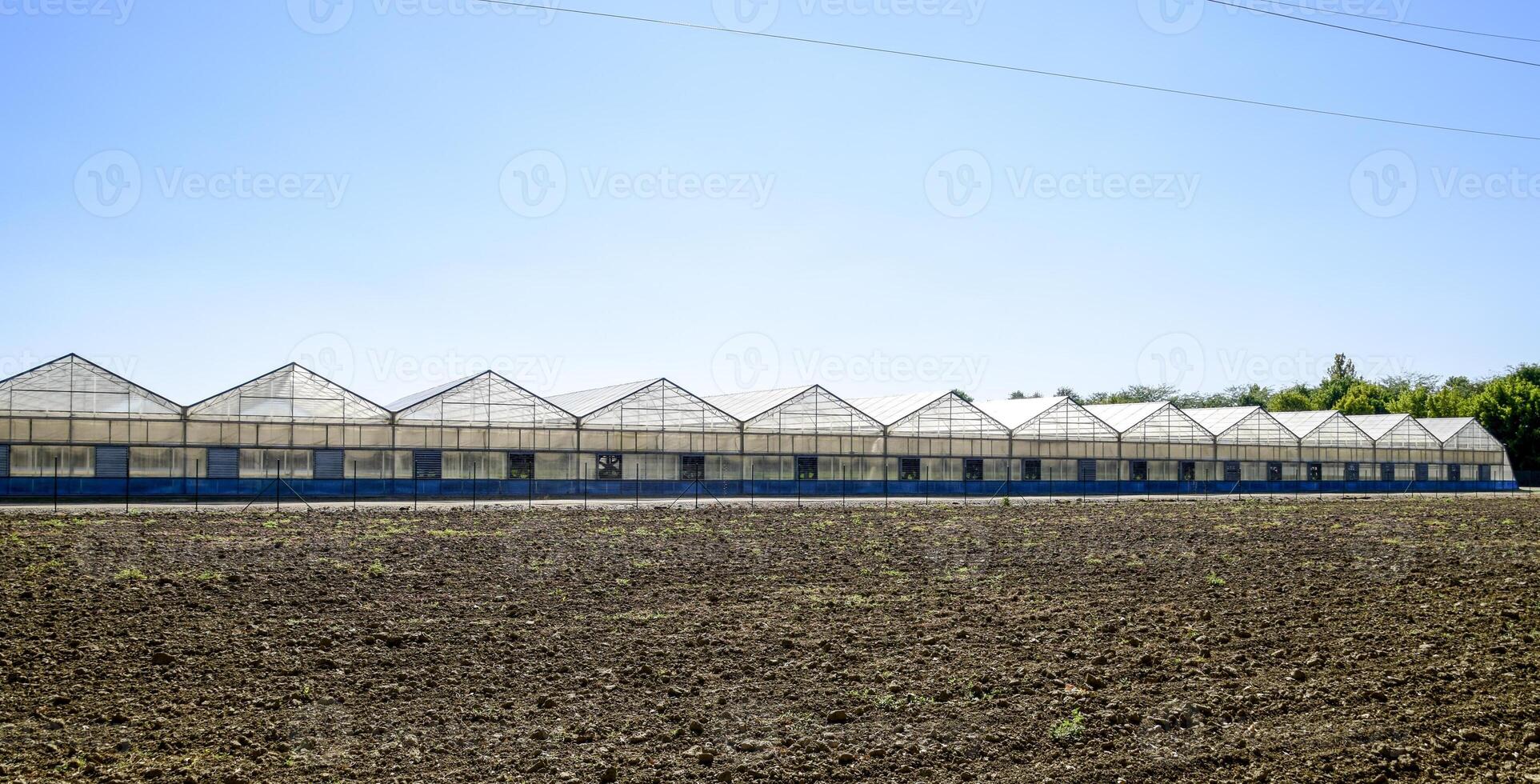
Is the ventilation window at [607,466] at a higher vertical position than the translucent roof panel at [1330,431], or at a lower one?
lower

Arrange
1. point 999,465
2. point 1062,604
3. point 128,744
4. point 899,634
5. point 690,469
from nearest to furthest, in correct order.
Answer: point 128,744, point 899,634, point 1062,604, point 690,469, point 999,465

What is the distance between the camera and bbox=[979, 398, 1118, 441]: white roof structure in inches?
2405

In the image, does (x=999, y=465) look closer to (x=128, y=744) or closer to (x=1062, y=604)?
(x=1062, y=604)

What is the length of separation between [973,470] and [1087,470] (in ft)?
27.4

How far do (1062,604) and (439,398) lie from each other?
1390 inches

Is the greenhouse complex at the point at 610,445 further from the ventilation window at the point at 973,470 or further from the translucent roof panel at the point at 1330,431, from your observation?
the translucent roof panel at the point at 1330,431

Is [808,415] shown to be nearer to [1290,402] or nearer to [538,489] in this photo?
[538,489]

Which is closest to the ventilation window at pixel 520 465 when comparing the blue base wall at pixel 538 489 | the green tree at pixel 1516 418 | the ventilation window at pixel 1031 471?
the blue base wall at pixel 538 489

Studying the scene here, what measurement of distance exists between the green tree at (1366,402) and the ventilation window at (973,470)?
59875 millimetres

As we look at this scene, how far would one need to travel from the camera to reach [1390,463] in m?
76.4

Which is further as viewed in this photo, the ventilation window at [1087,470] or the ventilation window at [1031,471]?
the ventilation window at [1087,470]

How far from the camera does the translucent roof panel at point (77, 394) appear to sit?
131ft

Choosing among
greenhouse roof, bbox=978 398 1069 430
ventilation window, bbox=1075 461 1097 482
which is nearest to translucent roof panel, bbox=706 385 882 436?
greenhouse roof, bbox=978 398 1069 430

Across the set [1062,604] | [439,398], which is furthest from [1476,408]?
[1062,604]
